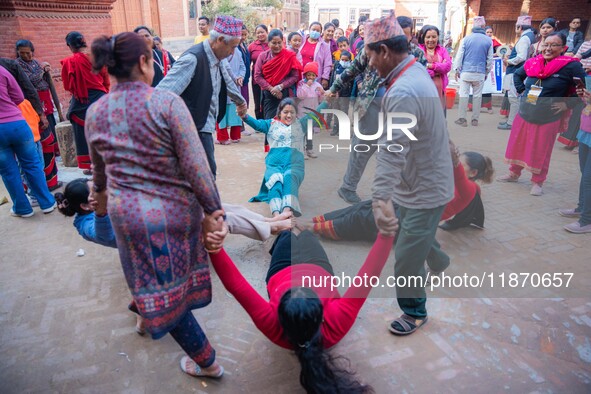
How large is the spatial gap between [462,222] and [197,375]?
2.71 metres

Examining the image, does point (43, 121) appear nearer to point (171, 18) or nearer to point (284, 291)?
point (284, 291)

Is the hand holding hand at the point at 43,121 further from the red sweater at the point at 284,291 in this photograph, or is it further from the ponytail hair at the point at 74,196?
the red sweater at the point at 284,291

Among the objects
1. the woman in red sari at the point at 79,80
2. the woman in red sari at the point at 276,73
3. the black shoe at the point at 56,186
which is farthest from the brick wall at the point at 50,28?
the woman in red sari at the point at 276,73

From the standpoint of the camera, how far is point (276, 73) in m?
5.65

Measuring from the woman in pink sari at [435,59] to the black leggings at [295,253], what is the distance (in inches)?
128

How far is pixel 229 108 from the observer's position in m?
6.43

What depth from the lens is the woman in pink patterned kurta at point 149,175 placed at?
167 cm

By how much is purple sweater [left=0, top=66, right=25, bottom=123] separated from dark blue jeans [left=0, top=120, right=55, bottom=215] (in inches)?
2.2

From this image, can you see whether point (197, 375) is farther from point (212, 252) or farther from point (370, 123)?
point (370, 123)

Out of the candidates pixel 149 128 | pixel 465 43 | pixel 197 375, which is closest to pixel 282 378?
pixel 197 375

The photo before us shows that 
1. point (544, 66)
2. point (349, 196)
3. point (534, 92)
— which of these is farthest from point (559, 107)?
point (349, 196)

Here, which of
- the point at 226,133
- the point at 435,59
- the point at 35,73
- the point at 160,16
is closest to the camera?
the point at 35,73

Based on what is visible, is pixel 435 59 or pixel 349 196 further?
pixel 435 59

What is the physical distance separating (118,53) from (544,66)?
444 cm
